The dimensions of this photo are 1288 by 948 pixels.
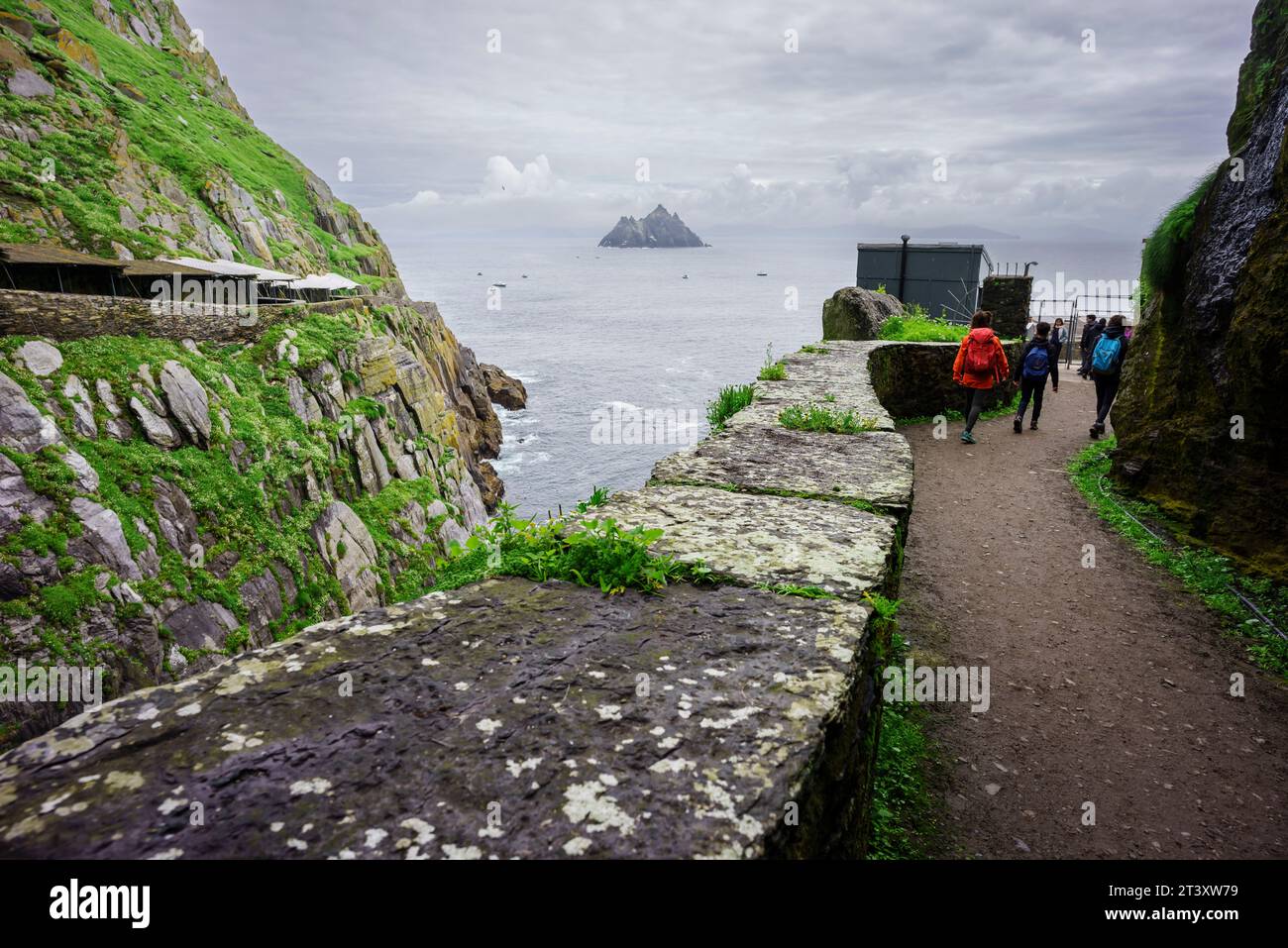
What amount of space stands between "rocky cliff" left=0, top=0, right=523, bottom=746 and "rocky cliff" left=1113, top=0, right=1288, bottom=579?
28.7 feet

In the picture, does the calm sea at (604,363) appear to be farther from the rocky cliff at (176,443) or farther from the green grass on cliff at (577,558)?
the green grass on cliff at (577,558)

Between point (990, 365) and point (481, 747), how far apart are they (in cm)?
1314

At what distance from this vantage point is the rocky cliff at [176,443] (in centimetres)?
1479

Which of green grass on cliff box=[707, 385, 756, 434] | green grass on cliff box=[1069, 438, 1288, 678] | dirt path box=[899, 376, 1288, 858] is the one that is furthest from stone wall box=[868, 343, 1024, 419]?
green grass on cliff box=[707, 385, 756, 434]

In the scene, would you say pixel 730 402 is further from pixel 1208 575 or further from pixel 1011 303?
pixel 1011 303

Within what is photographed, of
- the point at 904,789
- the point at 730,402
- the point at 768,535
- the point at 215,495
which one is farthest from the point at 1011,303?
the point at 215,495

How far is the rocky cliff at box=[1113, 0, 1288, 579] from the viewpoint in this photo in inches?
298

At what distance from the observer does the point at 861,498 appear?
13.3 ft

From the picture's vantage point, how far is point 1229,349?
8.25m

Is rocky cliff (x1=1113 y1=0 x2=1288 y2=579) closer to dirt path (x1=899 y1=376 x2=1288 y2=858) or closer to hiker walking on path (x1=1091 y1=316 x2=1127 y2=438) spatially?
dirt path (x1=899 y1=376 x2=1288 y2=858)

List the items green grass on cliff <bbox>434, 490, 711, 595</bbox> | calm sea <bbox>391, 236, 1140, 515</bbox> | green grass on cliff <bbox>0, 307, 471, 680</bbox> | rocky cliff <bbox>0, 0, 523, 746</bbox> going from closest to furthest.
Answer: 1. green grass on cliff <bbox>434, 490, 711, 595</bbox>
2. green grass on cliff <bbox>0, 307, 471, 680</bbox>
3. rocky cliff <bbox>0, 0, 523, 746</bbox>
4. calm sea <bbox>391, 236, 1140, 515</bbox>

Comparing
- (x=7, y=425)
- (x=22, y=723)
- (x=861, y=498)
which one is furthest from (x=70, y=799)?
(x=7, y=425)

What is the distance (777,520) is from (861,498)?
0.68 m

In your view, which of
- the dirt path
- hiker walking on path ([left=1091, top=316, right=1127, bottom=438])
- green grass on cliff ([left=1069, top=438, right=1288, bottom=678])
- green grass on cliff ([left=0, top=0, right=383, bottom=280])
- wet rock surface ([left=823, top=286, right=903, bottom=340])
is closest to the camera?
the dirt path
